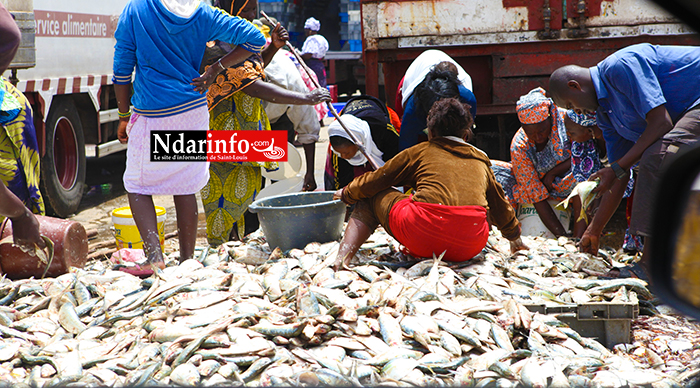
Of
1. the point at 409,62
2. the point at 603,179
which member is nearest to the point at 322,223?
the point at 603,179

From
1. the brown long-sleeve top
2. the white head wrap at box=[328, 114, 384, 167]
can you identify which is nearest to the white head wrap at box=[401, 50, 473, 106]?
the white head wrap at box=[328, 114, 384, 167]

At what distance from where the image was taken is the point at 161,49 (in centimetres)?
324

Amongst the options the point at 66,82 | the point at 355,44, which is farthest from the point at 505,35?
the point at 355,44

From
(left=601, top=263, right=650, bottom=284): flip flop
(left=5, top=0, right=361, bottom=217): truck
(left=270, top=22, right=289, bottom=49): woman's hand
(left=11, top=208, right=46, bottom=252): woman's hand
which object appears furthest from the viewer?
(left=5, top=0, right=361, bottom=217): truck

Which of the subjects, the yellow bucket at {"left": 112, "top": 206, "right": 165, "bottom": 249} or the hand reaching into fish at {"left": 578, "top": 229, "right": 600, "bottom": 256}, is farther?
the yellow bucket at {"left": 112, "top": 206, "right": 165, "bottom": 249}

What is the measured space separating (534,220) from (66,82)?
15.6 ft

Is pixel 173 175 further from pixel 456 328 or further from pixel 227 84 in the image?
pixel 456 328

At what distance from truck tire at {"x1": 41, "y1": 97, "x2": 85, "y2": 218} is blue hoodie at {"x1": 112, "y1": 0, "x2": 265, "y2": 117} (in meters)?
3.15

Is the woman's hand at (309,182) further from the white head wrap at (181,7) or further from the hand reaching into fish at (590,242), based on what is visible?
the hand reaching into fish at (590,242)

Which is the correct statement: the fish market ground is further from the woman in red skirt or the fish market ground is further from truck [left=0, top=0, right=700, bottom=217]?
truck [left=0, top=0, right=700, bottom=217]

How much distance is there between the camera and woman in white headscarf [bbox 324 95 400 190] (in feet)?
14.2

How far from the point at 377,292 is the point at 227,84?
1.86m

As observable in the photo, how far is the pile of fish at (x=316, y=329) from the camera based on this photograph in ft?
7.12

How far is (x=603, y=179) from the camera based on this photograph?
326 cm
